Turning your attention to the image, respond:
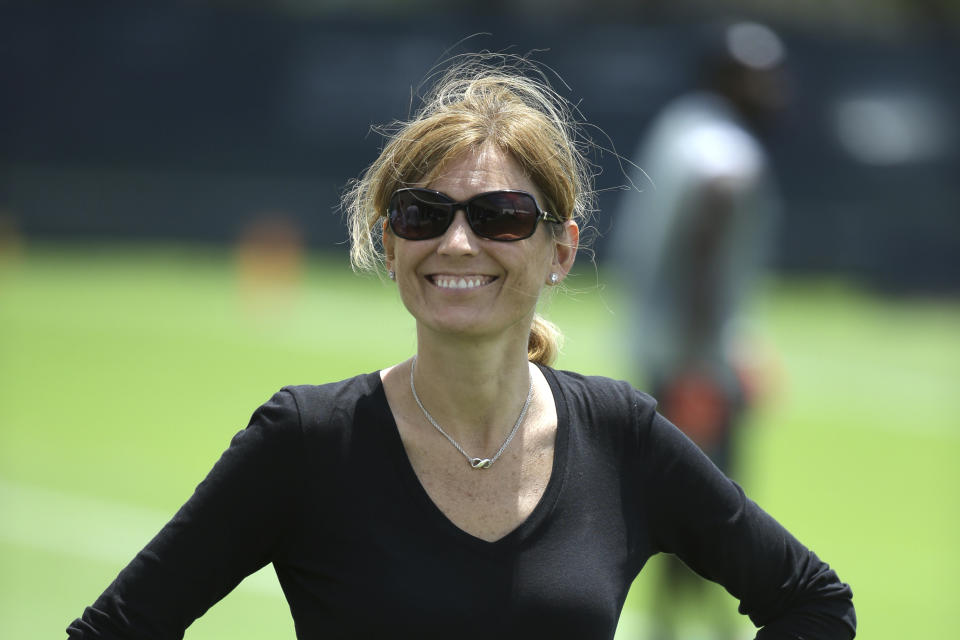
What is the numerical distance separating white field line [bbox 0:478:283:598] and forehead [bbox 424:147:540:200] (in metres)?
4.98

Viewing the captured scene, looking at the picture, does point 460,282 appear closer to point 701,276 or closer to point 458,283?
point 458,283

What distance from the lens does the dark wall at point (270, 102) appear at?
2311 cm

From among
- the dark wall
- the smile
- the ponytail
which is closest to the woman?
the smile

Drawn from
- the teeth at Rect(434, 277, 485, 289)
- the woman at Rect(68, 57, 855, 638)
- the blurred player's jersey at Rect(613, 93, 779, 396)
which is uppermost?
the blurred player's jersey at Rect(613, 93, 779, 396)

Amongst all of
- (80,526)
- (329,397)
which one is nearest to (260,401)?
(80,526)

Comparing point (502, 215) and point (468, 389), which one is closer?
point (502, 215)

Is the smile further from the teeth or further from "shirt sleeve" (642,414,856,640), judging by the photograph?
"shirt sleeve" (642,414,856,640)

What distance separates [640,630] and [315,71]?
18782 mm

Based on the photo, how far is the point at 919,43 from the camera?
78.2ft

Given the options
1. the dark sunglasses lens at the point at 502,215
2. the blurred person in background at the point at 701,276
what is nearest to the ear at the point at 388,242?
Result: the dark sunglasses lens at the point at 502,215

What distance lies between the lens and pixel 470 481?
284 centimetres

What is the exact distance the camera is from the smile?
284cm

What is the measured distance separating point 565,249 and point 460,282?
0.31 metres

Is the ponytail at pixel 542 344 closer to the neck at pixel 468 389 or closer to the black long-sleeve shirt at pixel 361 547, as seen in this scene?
the neck at pixel 468 389
